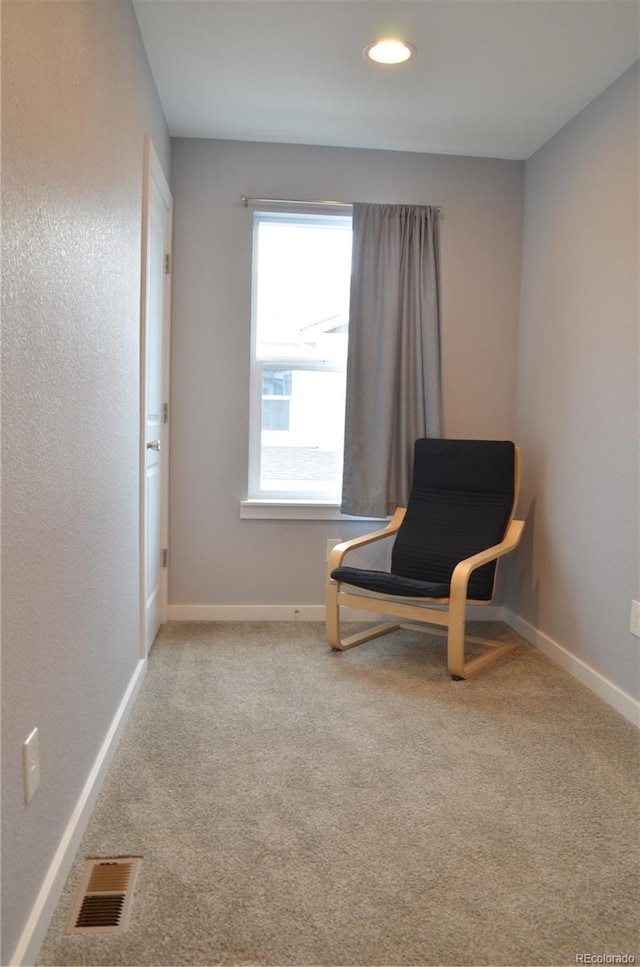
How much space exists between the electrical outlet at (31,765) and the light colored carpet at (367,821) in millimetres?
324

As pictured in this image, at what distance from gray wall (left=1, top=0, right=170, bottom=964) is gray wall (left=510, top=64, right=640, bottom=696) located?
1.79 metres

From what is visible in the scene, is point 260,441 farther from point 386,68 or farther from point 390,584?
point 386,68

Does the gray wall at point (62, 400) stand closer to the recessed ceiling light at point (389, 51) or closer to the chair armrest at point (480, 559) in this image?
the recessed ceiling light at point (389, 51)

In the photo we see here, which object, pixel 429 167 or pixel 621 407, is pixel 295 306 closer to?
pixel 429 167

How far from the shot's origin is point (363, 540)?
325 cm

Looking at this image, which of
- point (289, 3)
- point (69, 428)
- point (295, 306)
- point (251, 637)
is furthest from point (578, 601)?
point (289, 3)

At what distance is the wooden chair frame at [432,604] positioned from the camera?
276 cm

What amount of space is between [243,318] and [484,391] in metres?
1.30

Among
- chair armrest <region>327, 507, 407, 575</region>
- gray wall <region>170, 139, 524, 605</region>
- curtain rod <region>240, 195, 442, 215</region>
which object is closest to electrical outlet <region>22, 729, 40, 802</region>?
chair armrest <region>327, 507, 407, 575</region>

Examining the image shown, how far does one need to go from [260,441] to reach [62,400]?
2.04 metres

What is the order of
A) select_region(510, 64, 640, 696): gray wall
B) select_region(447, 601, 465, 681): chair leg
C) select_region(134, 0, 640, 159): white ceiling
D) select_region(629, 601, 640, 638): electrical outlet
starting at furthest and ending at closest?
select_region(447, 601, 465, 681): chair leg → select_region(510, 64, 640, 696): gray wall → select_region(629, 601, 640, 638): electrical outlet → select_region(134, 0, 640, 159): white ceiling

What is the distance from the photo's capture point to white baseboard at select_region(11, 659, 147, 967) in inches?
49.9

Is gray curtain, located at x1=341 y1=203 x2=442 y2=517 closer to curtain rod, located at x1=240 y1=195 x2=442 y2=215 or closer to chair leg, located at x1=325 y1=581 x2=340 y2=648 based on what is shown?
curtain rod, located at x1=240 y1=195 x2=442 y2=215

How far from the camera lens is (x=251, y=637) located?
3.27 meters
